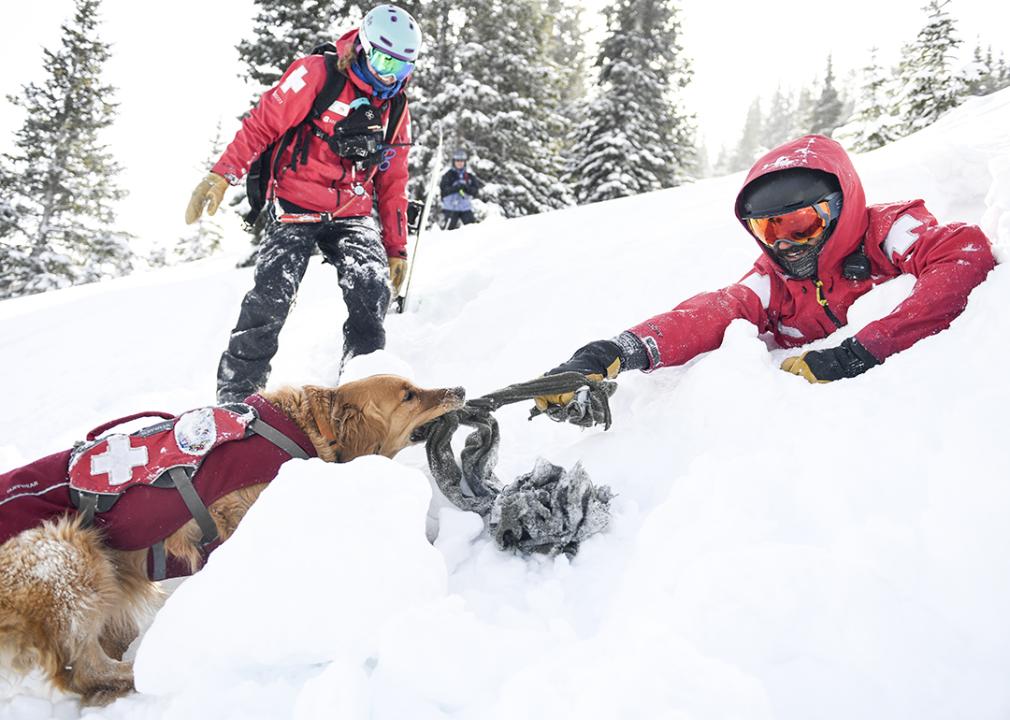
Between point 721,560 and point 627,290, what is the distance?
10.3ft

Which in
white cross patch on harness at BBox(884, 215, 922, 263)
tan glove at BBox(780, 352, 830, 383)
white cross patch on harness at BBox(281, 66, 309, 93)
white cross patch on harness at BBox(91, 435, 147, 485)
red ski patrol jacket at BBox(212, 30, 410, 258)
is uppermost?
white cross patch on harness at BBox(281, 66, 309, 93)

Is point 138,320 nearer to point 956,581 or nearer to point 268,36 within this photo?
point 956,581

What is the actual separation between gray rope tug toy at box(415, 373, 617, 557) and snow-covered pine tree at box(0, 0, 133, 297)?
67.0 feet

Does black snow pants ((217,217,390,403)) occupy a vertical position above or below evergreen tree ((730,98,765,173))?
above

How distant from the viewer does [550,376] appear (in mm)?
2629

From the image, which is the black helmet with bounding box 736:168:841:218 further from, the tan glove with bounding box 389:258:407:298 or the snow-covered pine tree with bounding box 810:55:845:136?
the snow-covered pine tree with bounding box 810:55:845:136

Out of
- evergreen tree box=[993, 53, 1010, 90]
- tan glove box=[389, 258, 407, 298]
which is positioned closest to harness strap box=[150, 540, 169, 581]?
tan glove box=[389, 258, 407, 298]

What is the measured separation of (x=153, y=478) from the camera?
1989 mm

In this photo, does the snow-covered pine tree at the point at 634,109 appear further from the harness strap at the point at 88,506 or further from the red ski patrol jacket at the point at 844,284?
the harness strap at the point at 88,506

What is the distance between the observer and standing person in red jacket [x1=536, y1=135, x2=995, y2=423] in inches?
91.8

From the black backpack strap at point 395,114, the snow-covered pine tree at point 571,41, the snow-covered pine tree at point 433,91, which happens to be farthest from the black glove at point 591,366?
the snow-covered pine tree at point 571,41

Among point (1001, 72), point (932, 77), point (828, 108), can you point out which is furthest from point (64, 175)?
point (1001, 72)

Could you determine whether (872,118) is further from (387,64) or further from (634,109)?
(387,64)

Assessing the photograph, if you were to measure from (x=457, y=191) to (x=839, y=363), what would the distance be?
1172 cm
